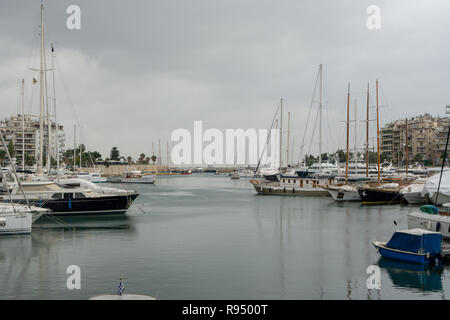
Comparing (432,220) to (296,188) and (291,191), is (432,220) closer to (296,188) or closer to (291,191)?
(296,188)

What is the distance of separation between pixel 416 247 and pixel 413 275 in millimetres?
2354

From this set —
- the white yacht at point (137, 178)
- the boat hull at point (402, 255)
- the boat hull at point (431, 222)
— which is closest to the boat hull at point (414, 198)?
the boat hull at point (431, 222)

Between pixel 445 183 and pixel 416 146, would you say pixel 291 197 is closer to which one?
pixel 445 183

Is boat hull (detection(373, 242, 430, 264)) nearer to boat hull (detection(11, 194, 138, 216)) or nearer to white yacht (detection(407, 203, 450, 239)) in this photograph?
white yacht (detection(407, 203, 450, 239))

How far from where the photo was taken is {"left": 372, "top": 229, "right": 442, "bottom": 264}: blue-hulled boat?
23375mm

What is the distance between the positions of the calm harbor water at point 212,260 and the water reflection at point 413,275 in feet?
0.15

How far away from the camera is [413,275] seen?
21703 millimetres

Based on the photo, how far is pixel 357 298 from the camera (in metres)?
18.2

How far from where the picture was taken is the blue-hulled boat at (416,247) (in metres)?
23.4

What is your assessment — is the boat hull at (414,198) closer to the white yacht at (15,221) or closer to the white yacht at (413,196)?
the white yacht at (413,196)

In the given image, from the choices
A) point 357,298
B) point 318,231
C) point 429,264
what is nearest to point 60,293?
point 357,298

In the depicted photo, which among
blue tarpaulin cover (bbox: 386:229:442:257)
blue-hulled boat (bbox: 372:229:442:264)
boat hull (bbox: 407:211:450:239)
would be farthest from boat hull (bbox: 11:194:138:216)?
blue tarpaulin cover (bbox: 386:229:442:257)

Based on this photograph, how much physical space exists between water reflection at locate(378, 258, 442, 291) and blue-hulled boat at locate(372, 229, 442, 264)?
0.36 meters

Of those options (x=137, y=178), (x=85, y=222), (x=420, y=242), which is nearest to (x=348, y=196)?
(x=85, y=222)
